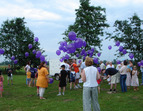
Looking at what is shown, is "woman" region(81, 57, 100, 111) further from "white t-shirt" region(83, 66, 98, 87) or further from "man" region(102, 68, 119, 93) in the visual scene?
"man" region(102, 68, 119, 93)

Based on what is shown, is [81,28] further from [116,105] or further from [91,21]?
[116,105]

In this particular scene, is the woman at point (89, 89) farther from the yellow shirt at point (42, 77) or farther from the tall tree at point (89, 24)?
the tall tree at point (89, 24)

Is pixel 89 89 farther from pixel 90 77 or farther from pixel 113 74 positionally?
pixel 113 74

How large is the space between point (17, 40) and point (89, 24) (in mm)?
14258

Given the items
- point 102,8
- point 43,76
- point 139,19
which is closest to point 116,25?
point 139,19

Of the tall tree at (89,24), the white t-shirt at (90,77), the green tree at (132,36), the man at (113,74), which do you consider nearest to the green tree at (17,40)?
the tall tree at (89,24)

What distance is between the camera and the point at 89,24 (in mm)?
28375

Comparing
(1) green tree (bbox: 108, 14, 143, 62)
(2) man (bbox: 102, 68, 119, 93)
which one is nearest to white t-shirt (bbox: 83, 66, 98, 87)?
(2) man (bbox: 102, 68, 119, 93)

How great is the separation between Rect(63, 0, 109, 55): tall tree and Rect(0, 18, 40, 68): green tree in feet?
28.7

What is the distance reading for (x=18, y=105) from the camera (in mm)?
6648

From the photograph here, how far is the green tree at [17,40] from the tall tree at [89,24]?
8761 millimetres

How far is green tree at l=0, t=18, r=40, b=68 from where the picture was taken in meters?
33.5

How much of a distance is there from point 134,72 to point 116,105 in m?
4.38

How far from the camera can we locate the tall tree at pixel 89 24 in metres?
27.4
